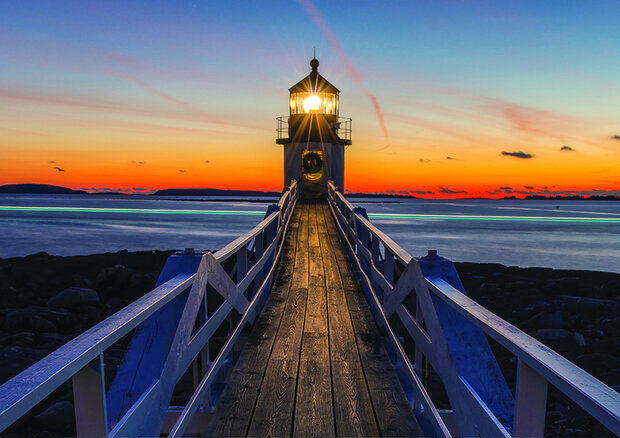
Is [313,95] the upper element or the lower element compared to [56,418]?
upper

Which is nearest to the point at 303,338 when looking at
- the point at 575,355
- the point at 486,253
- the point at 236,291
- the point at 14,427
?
the point at 236,291

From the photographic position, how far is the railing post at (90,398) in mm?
1477

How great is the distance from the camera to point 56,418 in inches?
245

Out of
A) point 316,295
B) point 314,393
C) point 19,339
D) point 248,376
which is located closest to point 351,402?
point 314,393

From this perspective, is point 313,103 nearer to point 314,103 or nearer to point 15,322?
point 314,103

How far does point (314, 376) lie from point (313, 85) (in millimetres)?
20739

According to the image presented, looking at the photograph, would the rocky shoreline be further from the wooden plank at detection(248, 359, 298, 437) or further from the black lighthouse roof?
the black lighthouse roof

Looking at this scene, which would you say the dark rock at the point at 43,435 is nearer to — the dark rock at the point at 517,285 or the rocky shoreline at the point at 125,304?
the rocky shoreline at the point at 125,304

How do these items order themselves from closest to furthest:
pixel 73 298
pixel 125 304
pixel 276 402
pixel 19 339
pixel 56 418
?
pixel 276 402, pixel 56 418, pixel 19 339, pixel 73 298, pixel 125 304

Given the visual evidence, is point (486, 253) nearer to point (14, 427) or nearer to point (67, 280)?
point (67, 280)

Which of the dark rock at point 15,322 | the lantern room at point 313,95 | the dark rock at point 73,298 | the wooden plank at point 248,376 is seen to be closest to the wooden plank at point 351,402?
the wooden plank at point 248,376

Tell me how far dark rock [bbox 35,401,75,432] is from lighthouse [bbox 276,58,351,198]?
52.0 feet

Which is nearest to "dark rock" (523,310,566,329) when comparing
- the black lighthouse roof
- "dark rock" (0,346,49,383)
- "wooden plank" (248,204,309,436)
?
"wooden plank" (248,204,309,436)

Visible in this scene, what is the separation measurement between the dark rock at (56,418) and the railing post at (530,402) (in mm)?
6736
